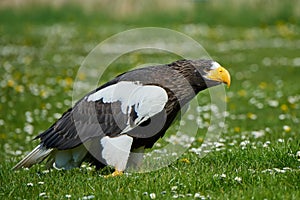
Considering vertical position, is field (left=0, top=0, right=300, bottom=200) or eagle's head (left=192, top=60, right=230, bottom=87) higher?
eagle's head (left=192, top=60, right=230, bottom=87)

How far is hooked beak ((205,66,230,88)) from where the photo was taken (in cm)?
615

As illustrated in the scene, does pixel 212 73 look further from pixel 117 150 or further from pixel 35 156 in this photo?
pixel 35 156

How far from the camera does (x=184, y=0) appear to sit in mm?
24328

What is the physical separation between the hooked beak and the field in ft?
2.52

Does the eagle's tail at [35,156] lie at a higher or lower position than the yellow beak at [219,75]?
lower

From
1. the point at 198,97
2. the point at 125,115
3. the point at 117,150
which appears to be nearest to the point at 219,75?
the point at 125,115

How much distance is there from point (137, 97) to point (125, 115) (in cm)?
20

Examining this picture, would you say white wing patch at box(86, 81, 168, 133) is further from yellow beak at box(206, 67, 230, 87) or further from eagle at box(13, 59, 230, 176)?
yellow beak at box(206, 67, 230, 87)

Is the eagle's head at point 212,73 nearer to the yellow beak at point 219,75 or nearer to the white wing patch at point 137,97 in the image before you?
the yellow beak at point 219,75

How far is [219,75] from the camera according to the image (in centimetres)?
616

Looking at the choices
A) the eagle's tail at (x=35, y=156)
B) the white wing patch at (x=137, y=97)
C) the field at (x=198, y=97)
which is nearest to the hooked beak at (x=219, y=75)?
the white wing patch at (x=137, y=97)

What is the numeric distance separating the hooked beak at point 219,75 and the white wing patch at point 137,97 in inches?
20.4

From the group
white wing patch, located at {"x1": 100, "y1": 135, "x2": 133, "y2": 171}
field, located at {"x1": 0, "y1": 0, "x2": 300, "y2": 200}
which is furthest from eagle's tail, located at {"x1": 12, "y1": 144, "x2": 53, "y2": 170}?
white wing patch, located at {"x1": 100, "y1": 135, "x2": 133, "y2": 171}

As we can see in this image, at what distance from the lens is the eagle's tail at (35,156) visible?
6.38m
